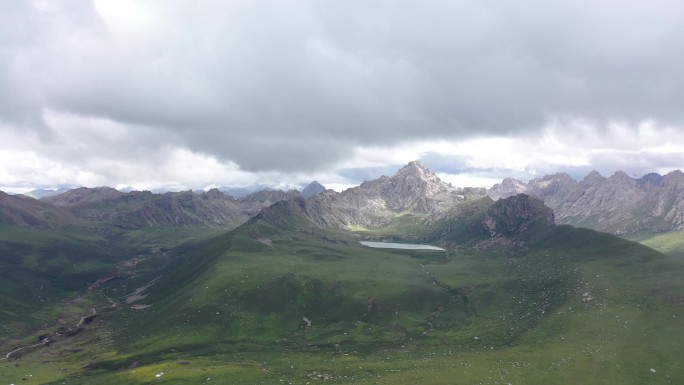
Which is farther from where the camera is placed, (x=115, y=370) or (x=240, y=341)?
(x=240, y=341)

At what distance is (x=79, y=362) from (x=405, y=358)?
125819mm

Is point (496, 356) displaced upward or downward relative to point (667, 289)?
downward

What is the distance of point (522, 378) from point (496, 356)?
2447 cm

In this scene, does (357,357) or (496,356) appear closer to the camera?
(496,356)

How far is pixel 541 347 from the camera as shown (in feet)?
486

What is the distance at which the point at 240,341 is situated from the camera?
641 feet

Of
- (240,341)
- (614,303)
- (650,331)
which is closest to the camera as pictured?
(650,331)

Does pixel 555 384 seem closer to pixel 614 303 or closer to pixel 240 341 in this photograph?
pixel 614 303

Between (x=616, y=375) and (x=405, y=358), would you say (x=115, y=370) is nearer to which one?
(x=405, y=358)

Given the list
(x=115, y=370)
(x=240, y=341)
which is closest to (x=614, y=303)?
(x=240, y=341)

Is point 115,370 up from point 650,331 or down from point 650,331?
down

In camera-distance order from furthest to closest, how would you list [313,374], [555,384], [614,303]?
[614,303], [313,374], [555,384]

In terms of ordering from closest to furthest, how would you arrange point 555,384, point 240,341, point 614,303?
point 555,384 → point 614,303 → point 240,341

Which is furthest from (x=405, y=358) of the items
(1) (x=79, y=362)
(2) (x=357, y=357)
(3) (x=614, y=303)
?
(1) (x=79, y=362)
